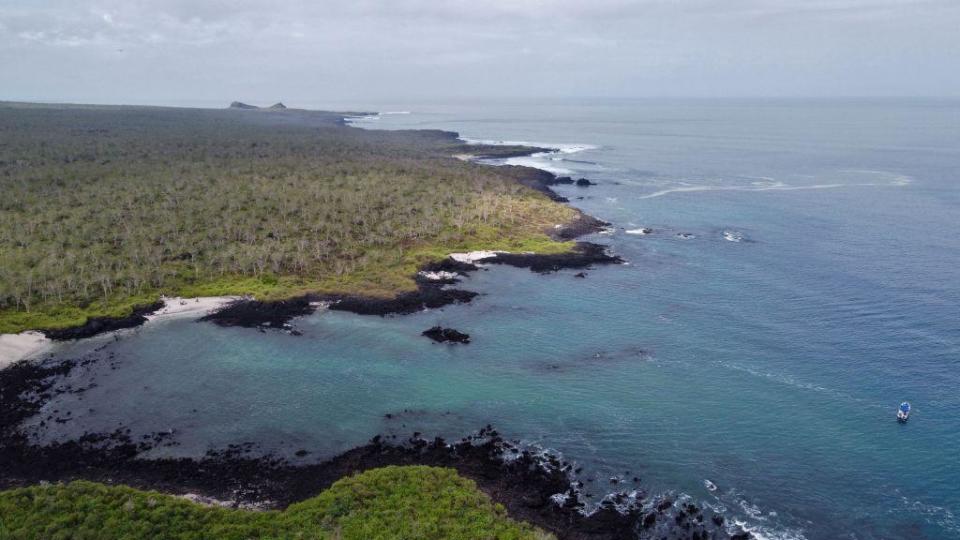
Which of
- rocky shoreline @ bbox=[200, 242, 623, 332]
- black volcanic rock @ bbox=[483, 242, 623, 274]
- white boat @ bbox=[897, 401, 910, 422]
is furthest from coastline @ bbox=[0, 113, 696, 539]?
black volcanic rock @ bbox=[483, 242, 623, 274]

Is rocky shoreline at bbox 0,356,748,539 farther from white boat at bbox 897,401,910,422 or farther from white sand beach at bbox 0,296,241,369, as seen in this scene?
white boat at bbox 897,401,910,422

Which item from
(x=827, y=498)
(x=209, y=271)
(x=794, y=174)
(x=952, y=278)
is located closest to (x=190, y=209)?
(x=209, y=271)

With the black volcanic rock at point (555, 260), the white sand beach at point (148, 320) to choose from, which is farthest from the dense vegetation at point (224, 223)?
the black volcanic rock at point (555, 260)

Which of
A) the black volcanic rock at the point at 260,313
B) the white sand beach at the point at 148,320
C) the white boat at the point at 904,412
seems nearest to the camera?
the white boat at the point at 904,412

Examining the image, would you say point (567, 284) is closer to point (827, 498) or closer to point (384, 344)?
point (384, 344)

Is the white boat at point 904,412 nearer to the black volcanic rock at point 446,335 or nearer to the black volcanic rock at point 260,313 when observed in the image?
the black volcanic rock at point 446,335
